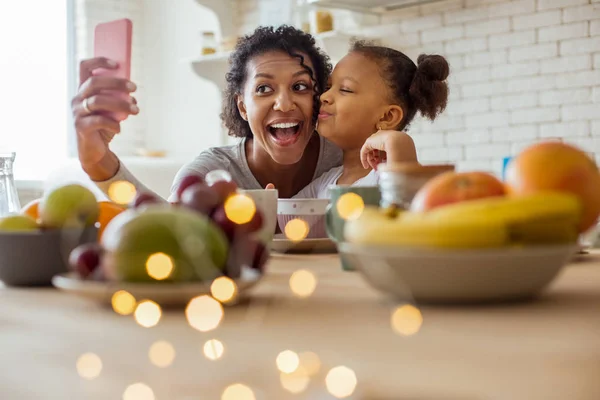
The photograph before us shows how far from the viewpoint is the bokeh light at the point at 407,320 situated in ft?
1.86

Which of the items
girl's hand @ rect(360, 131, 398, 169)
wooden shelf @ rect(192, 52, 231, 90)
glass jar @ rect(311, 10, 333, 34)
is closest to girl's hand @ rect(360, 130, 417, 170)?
girl's hand @ rect(360, 131, 398, 169)

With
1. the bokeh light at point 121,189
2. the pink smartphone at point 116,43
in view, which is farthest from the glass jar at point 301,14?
the pink smartphone at point 116,43

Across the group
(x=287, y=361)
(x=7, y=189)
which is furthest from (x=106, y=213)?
(x=287, y=361)

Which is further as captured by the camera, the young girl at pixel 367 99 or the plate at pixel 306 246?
the young girl at pixel 367 99

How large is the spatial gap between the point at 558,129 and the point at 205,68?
205cm

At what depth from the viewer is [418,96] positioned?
228 centimetres

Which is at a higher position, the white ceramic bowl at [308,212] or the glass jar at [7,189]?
the glass jar at [7,189]

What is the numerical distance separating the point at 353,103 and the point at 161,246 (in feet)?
5.26

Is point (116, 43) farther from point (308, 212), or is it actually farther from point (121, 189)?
point (121, 189)

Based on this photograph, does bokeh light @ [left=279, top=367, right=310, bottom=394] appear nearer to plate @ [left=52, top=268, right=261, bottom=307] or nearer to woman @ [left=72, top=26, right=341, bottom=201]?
plate @ [left=52, top=268, right=261, bottom=307]

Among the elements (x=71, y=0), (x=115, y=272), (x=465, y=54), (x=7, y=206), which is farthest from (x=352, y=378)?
(x=71, y=0)

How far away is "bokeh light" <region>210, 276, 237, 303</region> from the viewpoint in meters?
0.64

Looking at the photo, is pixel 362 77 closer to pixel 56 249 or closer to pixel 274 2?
pixel 56 249

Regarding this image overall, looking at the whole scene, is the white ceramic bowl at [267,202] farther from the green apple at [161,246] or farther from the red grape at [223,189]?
the green apple at [161,246]
